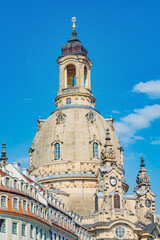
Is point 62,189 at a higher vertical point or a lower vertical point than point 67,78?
lower

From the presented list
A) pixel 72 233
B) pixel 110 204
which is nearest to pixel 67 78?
pixel 110 204

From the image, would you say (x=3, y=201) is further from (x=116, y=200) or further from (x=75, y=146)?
(x=75, y=146)

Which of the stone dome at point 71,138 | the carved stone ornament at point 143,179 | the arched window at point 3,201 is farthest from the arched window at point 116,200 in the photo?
the arched window at point 3,201

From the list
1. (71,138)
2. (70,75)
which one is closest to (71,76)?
(70,75)

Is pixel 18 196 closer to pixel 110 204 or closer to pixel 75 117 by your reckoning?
pixel 110 204

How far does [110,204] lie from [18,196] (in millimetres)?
48814

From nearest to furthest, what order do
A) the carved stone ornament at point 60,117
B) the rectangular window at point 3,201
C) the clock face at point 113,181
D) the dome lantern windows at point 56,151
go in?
the rectangular window at point 3,201, the clock face at point 113,181, the dome lantern windows at point 56,151, the carved stone ornament at point 60,117

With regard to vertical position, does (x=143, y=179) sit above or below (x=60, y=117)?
below

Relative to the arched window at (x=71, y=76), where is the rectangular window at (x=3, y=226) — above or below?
below

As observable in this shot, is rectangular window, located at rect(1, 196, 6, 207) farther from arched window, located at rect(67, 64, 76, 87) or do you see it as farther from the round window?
arched window, located at rect(67, 64, 76, 87)

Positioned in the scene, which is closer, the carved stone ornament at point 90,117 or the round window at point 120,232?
the round window at point 120,232

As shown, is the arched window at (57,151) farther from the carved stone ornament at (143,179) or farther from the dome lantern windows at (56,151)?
the carved stone ornament at (143,179)

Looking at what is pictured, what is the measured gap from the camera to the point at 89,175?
108375 mm

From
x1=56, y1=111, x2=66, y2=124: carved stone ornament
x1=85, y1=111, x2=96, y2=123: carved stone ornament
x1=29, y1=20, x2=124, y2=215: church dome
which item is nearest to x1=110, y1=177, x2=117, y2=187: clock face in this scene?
x1=29, y1=20, x2=124, y2=215: church dome
